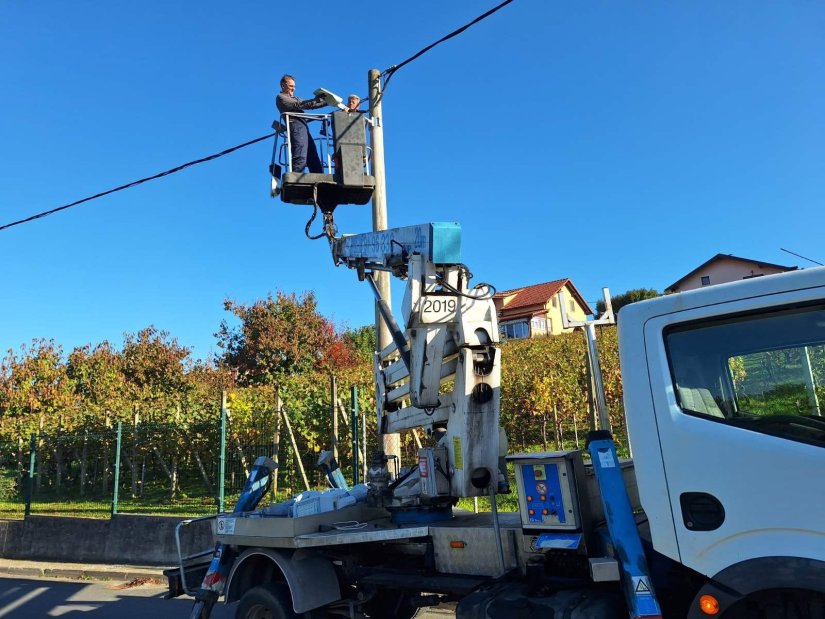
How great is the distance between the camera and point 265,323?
31.4m

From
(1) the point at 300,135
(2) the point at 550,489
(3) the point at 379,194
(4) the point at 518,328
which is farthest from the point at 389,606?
(4) the point at 518,328

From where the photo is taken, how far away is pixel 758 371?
117 inches

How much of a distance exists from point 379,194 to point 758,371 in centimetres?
634

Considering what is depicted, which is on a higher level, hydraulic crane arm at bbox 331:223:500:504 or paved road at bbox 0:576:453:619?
hydraulic crane arm at bbox 331:223:500:504

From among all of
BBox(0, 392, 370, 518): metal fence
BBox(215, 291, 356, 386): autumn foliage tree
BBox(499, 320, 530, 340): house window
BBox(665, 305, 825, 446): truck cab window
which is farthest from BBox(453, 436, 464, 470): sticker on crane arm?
BBox(499, 320, 530, 340): house window

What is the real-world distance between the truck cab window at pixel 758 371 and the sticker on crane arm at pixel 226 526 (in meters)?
3.82

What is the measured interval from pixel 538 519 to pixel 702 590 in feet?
3.22

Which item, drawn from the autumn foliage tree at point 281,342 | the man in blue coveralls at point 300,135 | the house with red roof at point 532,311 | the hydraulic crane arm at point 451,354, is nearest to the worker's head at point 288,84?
the man in blue coveralls at point 300,135

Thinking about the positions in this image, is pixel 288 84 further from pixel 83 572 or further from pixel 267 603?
pixel 83 572

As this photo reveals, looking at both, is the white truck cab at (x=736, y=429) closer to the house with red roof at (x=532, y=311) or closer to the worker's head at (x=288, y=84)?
the worker's head at (x=288, y=84)

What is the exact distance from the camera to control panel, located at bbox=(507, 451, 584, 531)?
3512 mm

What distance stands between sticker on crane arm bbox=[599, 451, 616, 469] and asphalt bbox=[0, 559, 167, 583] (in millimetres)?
8715

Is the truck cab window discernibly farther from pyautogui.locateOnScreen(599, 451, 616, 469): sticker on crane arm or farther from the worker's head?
the worker's head

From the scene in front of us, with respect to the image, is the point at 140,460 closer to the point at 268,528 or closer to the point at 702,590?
the point at 268,528
